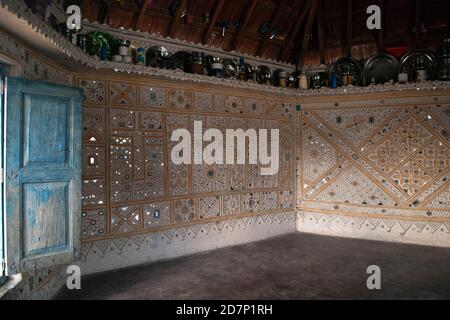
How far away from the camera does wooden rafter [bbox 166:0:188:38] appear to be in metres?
5.56

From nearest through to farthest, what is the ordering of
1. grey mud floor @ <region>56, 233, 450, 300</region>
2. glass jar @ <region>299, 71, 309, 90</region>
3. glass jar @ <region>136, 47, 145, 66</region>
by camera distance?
1. grey mud floor @ <region>56, 233, 450, 300</region>
2. glass jar @ <region>136, 47, 145, 66</region>
3. glass jar @ <region>299, 71, 309, 90</region>

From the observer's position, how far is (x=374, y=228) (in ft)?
21.6

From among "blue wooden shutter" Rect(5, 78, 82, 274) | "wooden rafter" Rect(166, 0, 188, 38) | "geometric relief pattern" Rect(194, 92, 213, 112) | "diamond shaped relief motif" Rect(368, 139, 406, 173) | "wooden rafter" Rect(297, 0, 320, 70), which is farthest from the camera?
"wooden rafter" Rect(297, 0, 320, 70)

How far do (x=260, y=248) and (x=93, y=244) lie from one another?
264 centimetres

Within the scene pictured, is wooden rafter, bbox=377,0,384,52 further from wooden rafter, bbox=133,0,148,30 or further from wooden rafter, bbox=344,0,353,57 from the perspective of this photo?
wooden rafter, bbox=133,0,148,30

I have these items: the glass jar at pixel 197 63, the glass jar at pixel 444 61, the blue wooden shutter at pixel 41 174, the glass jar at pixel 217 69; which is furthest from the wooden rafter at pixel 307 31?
the blue wooden shutter at pixel 41 174

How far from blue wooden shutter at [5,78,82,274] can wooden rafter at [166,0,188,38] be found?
2441 millimetres

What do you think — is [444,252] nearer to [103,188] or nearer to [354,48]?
[354,48]

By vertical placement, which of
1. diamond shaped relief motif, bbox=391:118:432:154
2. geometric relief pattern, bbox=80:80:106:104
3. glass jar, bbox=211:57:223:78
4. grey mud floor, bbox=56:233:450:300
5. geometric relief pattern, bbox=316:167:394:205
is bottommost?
grey mud floor, bbox=56:233:450:300

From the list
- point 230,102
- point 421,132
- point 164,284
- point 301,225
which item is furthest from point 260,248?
Answer: point 421,132

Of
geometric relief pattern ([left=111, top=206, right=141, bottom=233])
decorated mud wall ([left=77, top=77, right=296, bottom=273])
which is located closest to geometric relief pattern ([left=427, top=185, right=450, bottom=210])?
decorated mud wall ([left=77, top=77, right=296, bottom=273])

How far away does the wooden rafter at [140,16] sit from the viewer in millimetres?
5258

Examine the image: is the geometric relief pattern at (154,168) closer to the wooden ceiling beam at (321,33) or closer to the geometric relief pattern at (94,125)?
the geometric relief pattern at (94,125)
